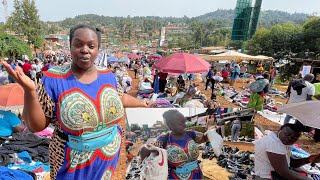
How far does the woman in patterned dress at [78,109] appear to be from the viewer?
1.46m

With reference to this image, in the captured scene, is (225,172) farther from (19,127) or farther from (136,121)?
(19,127)

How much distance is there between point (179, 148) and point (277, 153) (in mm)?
882

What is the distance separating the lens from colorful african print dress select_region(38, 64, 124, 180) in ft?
4.81

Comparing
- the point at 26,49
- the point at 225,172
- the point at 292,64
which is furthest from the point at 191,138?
the point at 26,49

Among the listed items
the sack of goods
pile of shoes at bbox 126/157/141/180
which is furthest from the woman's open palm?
the sack of goods

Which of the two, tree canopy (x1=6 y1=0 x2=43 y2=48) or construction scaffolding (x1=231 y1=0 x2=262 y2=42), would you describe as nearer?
tree canopy (x1=6 y1=0 x2=43 y2=48)

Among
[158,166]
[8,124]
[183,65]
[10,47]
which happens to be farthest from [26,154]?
[10,47]

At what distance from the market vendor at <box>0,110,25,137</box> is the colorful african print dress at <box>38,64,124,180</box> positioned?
11.0ft

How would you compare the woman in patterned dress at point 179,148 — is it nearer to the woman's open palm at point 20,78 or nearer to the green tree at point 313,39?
the woman's open palm at point 20,78

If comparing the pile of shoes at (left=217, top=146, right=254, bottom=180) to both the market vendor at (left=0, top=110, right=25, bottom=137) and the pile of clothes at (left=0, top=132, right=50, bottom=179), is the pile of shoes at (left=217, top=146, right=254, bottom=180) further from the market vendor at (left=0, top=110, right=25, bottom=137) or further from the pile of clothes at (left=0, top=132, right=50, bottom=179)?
the market vendor at (left=0, top=110, right=25, bottom=137)

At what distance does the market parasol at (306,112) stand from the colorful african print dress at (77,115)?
1.78 metres

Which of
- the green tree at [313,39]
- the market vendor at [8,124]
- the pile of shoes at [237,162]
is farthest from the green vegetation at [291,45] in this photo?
the market vendor at [8,124]

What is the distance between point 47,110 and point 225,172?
142 inches

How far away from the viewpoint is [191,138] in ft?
8.23
